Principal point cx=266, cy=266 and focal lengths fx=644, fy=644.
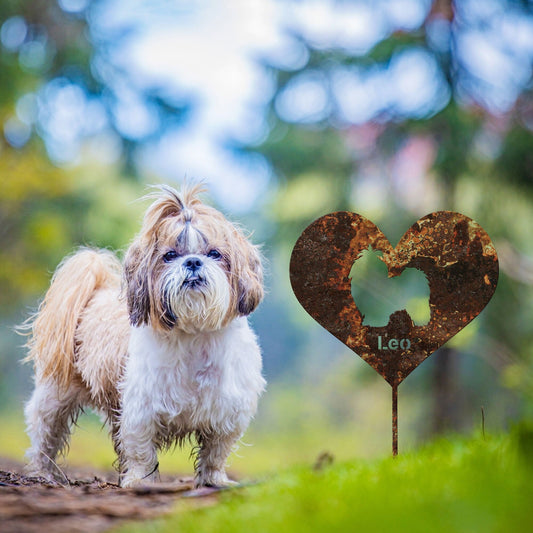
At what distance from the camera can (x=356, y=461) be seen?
9.34ft

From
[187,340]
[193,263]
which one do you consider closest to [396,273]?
[193,263]

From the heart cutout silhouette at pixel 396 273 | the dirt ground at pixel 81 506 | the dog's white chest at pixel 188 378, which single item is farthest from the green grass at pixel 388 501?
the dog's white chest at pixel 188 378

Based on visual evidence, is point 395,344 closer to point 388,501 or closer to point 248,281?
point 248,281

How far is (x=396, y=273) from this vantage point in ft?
9.70

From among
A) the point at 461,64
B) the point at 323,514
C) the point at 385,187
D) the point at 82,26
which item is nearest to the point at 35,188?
the point at 82,26

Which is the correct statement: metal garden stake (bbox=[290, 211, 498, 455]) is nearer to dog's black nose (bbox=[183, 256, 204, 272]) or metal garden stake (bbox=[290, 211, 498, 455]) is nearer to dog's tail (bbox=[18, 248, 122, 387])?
dog's black nose (bbox=[183, 256, 204, 272])

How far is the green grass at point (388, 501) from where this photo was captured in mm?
1757

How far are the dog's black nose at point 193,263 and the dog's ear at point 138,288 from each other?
0.21 m

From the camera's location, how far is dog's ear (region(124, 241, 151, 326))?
3.10 m

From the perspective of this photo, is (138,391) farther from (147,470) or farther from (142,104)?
(142,104)

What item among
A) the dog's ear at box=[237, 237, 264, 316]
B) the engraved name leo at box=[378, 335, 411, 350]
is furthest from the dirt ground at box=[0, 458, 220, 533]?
the engraved name leo at box=[378, 335, 411, 350]

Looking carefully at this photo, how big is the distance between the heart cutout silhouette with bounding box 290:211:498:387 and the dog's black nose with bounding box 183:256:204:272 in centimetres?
44

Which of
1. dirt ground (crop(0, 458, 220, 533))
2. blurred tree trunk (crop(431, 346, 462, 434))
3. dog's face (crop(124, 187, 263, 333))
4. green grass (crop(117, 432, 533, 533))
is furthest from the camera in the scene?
blurred tree trunk (crop(431, 346, 462, 434))

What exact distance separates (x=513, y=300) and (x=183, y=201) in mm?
5332
